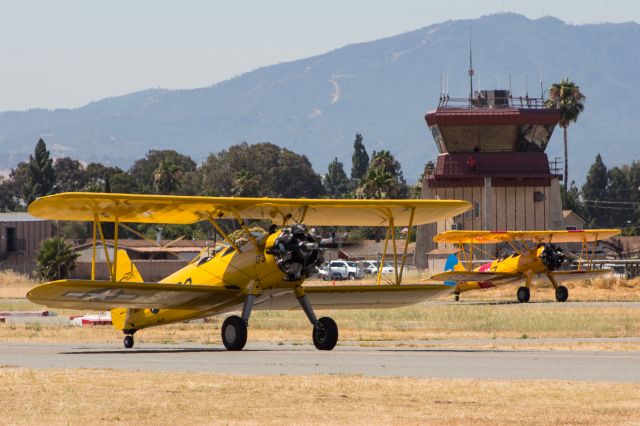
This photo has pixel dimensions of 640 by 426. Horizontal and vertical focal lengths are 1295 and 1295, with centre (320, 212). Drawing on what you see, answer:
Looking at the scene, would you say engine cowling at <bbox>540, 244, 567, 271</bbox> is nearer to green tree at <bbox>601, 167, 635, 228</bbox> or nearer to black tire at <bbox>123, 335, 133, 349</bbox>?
black tire at <bbox>123, 335, 133, 349</bbox>

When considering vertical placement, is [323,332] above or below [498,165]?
below

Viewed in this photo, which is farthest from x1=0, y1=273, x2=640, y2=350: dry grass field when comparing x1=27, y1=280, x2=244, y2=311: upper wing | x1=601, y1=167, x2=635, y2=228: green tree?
x1=601, y1=167, x2=635, y2=228: green tree

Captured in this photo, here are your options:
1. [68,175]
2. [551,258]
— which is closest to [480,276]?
[551,258]

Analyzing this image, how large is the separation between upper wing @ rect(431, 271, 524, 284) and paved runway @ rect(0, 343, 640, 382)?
2679 cm

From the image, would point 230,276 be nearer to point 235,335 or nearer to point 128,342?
point 235,335

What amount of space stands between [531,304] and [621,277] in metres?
18.4

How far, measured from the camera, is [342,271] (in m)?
90.4

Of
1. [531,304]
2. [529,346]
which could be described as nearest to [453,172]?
[531,304]

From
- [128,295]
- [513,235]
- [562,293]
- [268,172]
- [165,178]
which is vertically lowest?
[562,293]

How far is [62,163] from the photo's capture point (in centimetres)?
19800

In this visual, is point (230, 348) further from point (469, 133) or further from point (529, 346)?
point (469, 133)

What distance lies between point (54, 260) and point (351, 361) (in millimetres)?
57780

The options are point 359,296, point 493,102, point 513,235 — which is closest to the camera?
point 359,296

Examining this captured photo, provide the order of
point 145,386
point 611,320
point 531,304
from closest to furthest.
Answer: point 145,386
point 611,320
point 531,304
